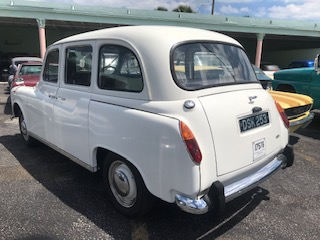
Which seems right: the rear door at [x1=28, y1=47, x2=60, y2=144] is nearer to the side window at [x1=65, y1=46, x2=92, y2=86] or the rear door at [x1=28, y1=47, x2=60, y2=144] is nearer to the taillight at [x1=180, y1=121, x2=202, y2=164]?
the side window at [x1=65, y1=46, x2=92, y2=86]

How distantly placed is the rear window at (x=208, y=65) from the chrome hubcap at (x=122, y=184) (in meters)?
1.06

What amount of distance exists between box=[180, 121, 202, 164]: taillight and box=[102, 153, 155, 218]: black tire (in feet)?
2.25

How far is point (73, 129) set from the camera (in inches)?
142

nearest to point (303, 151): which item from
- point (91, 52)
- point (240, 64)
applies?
point (240, 64)

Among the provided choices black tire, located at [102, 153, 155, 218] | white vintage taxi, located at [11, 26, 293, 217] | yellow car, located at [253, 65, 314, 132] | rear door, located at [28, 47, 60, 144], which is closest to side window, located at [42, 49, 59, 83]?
rear door, located at [28, 47, 60, 144]

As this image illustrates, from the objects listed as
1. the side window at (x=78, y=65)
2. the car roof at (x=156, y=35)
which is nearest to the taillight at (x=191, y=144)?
the car roof at (x=156, y=35)

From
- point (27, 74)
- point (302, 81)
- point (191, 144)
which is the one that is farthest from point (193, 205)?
point (27, 74)

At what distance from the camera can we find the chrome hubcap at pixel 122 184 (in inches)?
120

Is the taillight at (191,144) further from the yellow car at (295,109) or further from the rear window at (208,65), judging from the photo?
the yellow car at (295,109)

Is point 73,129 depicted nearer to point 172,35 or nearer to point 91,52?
point 91,52

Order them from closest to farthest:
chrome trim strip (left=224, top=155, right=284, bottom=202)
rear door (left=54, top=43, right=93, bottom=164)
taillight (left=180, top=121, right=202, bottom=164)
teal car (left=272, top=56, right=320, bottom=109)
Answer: taillight (left=180, top=121, right=202, bottom=164) → chrome trim strip (left=224, top=155, right=284, bottom=202) → rear door (left=54, top=43, right=93, bottom=164) → teal car (left=272, top=56, right=320, bottom=109)

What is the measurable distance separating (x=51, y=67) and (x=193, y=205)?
2998mm

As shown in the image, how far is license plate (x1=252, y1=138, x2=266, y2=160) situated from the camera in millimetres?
2982

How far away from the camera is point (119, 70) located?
3102mm
